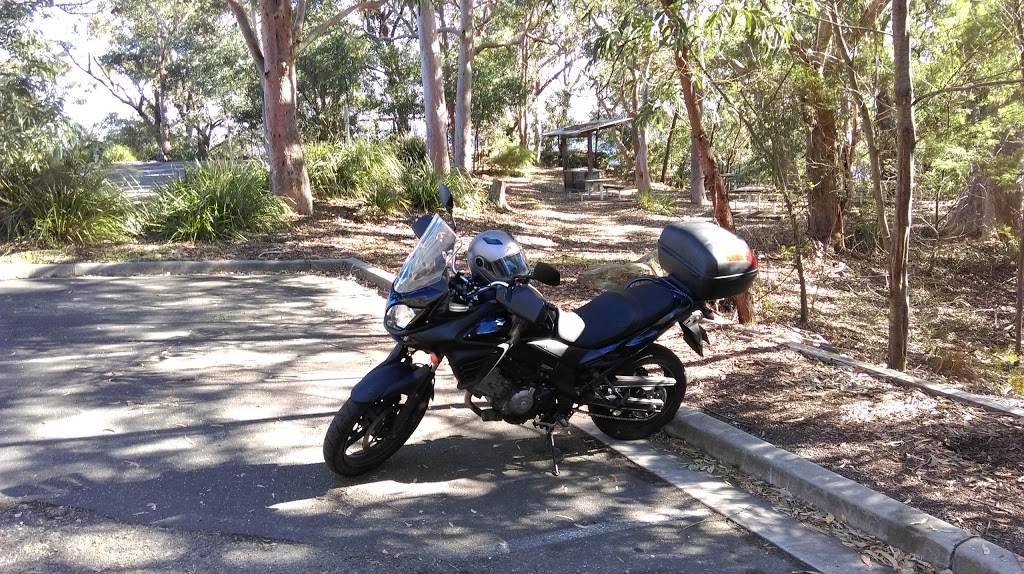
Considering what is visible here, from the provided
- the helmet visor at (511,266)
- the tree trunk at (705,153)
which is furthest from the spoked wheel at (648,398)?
the tree trunk at (705,153)

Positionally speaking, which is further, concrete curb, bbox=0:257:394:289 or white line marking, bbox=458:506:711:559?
concrete curb, bbox=0:257:394:289

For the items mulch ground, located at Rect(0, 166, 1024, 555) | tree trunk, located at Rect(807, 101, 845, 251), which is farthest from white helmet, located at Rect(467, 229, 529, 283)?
tree trunk, located at Rect(807, 101, 845, 251)

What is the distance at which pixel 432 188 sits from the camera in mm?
14688

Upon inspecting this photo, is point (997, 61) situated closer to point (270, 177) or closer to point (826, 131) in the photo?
point (826, 131)

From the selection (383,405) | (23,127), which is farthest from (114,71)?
(383,405)

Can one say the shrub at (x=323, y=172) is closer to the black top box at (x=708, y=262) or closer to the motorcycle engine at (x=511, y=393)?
the black top box at (x=708, y=262)

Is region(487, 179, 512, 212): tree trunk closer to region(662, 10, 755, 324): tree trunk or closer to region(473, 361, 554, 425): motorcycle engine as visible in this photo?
region(662, 10, 755, 324): tree trunk

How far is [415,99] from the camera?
1171 inches

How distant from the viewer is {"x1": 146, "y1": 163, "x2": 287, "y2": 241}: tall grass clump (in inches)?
450

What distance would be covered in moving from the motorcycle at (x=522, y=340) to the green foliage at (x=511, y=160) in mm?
26603

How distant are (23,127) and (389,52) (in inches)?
716

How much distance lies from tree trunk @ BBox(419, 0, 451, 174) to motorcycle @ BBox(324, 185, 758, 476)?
1233 centimetres

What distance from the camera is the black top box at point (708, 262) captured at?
15.2 feet

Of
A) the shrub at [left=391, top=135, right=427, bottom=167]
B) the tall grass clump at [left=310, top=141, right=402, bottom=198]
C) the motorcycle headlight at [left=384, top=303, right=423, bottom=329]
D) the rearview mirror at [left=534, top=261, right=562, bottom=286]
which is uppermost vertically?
the shrub at [left=391, top=135, right=427, bottom=167]
